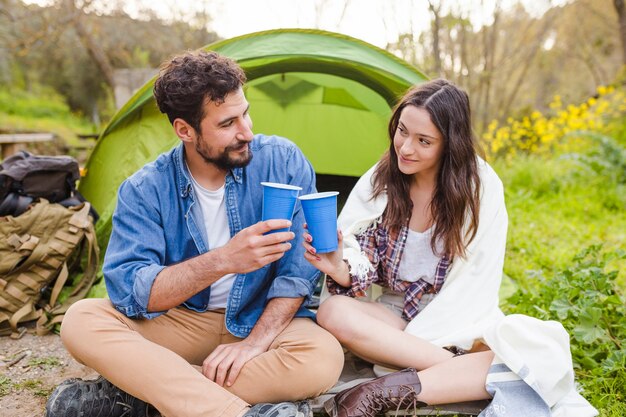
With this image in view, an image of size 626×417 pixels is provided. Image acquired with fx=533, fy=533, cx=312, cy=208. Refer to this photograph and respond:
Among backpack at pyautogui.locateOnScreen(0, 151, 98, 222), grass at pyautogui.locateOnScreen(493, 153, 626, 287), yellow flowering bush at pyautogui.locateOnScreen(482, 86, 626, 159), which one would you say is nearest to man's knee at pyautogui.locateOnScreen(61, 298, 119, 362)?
backpack at pyautogui.locateOnScreen(0, 151, 98, 222)

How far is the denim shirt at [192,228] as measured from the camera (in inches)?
70.4

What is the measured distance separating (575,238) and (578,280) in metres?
1.53

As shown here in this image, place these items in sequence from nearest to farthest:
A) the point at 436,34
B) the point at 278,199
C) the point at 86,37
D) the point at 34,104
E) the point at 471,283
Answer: the point at 278,199, the point at 471,283, the point at 436,34, the point at 86,37, the point at 34,104

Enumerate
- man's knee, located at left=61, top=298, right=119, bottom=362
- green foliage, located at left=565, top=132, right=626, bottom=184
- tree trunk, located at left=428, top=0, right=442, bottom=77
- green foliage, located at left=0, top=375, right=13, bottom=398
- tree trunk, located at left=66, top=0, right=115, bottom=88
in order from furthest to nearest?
tree trunk, located at left=66, top=0, right=115, bottom=88
tree trunk, located at left=428, top=0, right=442, bottom=77
green foliage, located at left=565, top=132, right=626, bottom=184
green foliage, located at left=0, top=375, right=13, bottom=398
man's knee, located at left=61, top=298, right=119, bottom=362

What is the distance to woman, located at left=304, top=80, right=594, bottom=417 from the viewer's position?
1.76 meters

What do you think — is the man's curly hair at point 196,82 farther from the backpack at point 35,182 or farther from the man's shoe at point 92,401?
the backpack at point 35,182

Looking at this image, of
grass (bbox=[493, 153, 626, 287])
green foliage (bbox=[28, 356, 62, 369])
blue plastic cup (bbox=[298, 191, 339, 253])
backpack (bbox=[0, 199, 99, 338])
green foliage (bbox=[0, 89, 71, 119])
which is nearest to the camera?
blue plastic cup (bbox=[298, 191, 339, 253])

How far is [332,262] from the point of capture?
6.10 feet

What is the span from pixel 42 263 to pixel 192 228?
1.19m

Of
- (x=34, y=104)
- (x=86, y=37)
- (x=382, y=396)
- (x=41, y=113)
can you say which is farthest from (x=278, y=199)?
(x=34, y=104)

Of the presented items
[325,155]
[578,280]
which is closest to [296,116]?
[325,155]

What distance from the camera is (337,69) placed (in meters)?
Result: 3.16

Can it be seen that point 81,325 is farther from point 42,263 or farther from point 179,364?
point 42,263

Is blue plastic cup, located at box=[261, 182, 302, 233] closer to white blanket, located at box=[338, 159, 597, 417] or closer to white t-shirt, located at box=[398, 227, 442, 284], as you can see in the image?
white blanket, located at box=[338, 159, 597, 417]
